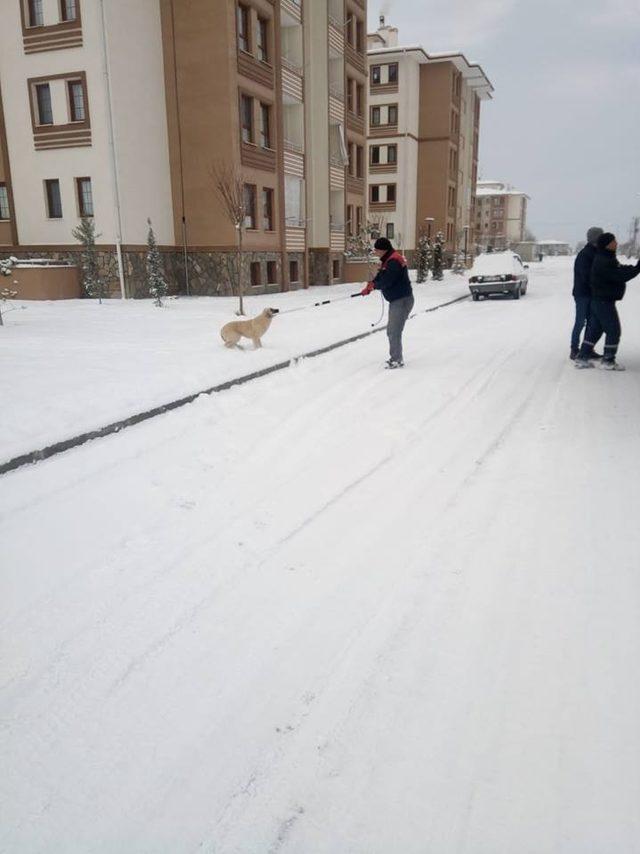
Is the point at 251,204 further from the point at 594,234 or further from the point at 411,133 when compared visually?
the point at 411,133

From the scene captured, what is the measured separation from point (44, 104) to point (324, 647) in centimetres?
2470

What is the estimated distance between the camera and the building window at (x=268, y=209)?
2422 centimetres

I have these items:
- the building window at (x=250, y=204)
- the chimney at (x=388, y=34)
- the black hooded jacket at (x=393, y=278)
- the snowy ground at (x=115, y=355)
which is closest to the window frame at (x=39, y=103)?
the building window at (x=250, y=204)

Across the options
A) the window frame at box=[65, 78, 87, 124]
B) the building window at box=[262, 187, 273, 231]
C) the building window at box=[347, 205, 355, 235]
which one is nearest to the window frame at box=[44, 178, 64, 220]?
the window frame at box=[65, 78, 87, 124]

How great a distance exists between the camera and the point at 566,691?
8.07 feet

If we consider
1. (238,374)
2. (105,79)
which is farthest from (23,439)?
(105,79)

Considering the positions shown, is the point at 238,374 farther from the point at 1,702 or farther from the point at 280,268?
the point at 280,268

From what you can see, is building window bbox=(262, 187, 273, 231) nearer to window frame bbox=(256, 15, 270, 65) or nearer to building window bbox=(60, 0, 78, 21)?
window frame bbox=(256, 15, 270, 65)

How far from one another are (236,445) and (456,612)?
10.1ft

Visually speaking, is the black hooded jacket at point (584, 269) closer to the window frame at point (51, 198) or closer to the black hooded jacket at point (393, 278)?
the black hooded jacket at point (393, 278)

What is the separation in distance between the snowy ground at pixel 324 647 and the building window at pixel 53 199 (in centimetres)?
2007

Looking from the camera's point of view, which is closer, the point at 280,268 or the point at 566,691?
the point at 566,691

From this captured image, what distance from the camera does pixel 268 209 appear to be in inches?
968

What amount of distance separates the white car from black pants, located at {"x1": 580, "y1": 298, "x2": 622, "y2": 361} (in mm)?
12940
